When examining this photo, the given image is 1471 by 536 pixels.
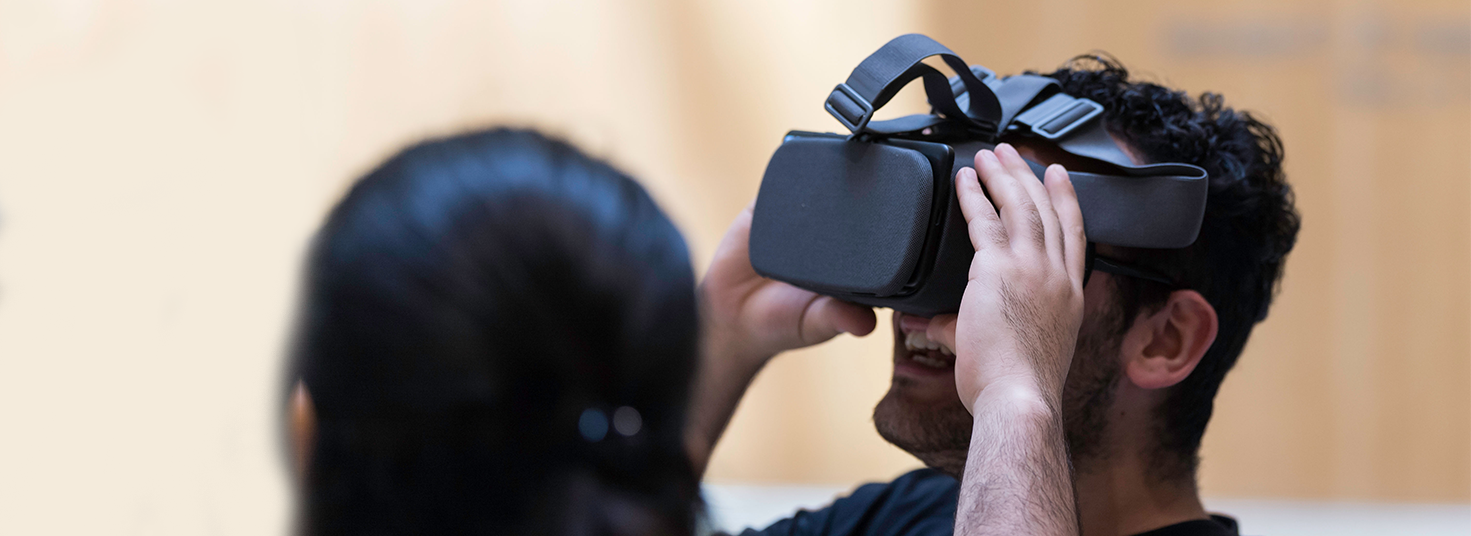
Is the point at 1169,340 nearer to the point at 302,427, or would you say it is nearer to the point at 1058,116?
the point at 1058,116

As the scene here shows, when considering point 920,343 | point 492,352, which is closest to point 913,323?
point 920,343

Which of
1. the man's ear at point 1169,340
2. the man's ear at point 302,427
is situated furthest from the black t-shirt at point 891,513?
the man's ear at point 302,427

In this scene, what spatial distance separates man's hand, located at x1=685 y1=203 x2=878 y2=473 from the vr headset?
21 cm

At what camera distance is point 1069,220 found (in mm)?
912

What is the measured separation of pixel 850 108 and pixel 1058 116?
0.26 m

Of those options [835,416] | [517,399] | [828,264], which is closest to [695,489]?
[517,399]

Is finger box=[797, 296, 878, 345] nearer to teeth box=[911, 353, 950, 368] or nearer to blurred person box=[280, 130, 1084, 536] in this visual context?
teeth box=[911, 353, 950, 368]

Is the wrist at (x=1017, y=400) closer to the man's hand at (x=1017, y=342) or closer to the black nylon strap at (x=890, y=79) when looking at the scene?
the man's hand at (x=1017, y=342)

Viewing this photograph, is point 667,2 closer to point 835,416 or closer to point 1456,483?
point 835,416

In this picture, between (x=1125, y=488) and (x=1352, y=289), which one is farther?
(x=1352, y=289)

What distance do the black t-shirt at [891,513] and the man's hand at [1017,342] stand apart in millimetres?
427

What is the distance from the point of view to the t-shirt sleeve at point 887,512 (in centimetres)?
127

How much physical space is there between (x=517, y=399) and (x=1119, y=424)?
79cm

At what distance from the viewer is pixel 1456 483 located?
195 centimetres
